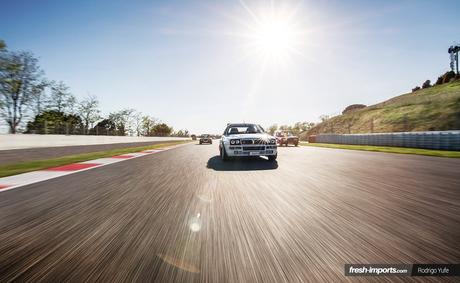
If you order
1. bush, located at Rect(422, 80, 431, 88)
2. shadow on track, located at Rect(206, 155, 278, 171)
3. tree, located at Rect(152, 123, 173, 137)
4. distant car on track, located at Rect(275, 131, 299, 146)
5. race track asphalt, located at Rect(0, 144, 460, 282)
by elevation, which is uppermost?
bush, located at Rect(422, 80, 431, 88)

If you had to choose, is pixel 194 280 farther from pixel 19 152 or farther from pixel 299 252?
pixel 19 152

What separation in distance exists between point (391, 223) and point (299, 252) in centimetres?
135

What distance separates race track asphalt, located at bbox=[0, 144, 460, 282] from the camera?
73.0 inches

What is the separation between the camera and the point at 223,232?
2611mm

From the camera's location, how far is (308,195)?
168 inches

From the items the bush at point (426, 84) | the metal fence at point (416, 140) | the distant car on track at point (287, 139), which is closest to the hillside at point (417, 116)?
the metal fence at point (416, 140)

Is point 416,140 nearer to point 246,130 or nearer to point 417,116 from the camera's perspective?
point 246,130

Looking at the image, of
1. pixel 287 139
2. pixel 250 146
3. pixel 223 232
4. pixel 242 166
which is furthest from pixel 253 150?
pixel 287 139

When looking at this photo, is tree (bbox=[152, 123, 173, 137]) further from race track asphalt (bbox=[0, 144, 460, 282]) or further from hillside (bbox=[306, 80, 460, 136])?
race track asphalt (bbox=[0, 144, 460, 282])

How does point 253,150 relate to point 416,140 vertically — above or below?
below

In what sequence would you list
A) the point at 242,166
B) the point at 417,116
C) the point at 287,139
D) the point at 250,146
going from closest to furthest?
the point at 242,166 → the point at 250,146 → the point at 287,139 → the point at 417,116

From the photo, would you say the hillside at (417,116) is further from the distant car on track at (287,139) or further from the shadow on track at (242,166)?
the shadow on track at (242,166)

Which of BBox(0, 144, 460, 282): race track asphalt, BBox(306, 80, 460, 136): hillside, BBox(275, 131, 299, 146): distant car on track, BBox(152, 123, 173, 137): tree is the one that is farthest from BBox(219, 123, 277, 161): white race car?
BBox(152, 123, 173, 137): tree

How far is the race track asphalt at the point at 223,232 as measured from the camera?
185cm
